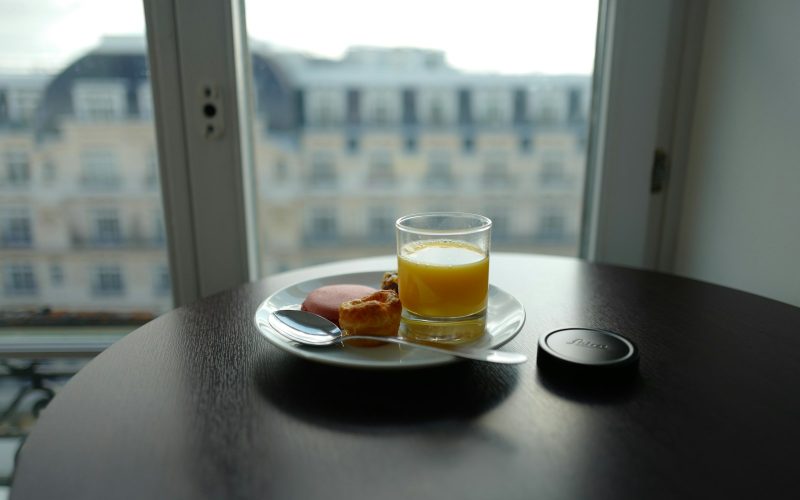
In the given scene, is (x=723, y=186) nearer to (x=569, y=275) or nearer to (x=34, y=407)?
(x=569, y=275)

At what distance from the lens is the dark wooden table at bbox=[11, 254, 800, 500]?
0.45 metres

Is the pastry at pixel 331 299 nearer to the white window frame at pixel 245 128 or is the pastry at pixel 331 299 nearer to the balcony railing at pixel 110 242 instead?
the white window frame at pixel 245 128

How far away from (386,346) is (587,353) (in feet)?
0.70

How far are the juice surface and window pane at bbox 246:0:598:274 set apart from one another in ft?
2.81

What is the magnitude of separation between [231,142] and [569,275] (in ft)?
2.58

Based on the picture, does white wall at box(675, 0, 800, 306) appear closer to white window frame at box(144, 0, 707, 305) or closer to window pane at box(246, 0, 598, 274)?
white window frame at box(144, 0, 707, 305)

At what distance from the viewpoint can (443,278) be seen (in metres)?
0.65

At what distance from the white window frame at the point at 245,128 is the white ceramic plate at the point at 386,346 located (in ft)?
2.02

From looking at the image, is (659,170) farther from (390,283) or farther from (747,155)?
(390,283)

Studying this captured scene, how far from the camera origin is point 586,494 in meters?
0.43

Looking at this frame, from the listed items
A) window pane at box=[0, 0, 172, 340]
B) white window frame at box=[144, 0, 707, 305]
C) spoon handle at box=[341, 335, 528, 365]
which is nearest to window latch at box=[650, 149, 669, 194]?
white window frame at box=[144, 0, 707, 305]

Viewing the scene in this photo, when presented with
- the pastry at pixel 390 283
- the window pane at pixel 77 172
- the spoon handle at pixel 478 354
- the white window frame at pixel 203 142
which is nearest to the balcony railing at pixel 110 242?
the window pane at pixel 77 172

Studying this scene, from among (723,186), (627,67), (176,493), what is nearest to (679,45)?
(627,67)

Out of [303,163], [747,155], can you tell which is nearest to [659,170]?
[747,155]
